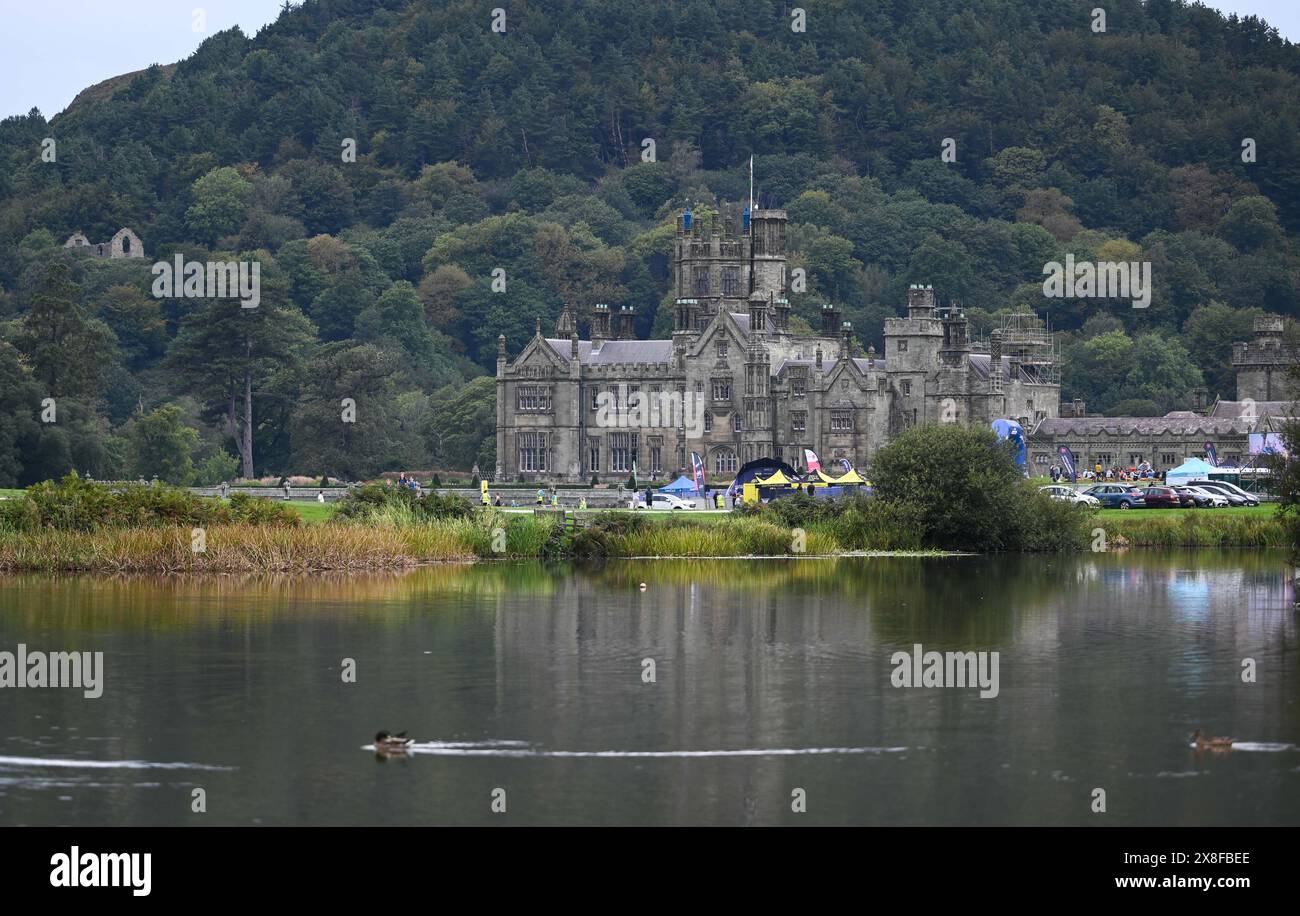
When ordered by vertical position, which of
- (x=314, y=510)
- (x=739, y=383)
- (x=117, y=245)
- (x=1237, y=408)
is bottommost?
(x=314, y=510)

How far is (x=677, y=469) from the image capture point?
113 m

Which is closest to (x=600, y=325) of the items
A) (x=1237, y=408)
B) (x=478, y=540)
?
(x=1237, y=408)

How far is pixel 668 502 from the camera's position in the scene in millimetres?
89562

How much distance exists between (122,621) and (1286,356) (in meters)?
90.0

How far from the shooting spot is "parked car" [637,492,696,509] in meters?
88.5

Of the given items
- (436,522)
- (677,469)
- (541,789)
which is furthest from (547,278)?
(541,789)

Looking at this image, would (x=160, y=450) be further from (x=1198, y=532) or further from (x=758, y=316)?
(x=1198, y=532)

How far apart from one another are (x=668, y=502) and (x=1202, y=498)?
20.8m

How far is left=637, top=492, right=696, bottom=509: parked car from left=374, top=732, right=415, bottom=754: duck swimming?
2168 inches

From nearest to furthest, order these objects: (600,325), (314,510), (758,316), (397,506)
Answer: (397,506) < (314,510) < (758,316) < (600,325)

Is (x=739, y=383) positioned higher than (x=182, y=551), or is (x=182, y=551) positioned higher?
(x=739, y=383)

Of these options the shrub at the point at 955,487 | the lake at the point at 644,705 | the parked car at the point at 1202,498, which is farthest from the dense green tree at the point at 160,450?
the lake at the point at 644,705

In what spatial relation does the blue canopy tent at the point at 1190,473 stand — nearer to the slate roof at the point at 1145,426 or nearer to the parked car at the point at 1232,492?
the slate roof at the point at 1145,426

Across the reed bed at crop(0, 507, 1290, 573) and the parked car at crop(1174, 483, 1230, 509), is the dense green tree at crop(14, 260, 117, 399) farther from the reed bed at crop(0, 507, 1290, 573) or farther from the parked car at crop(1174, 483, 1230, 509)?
the parked car at crop(1174, 483, 1230, 509)
